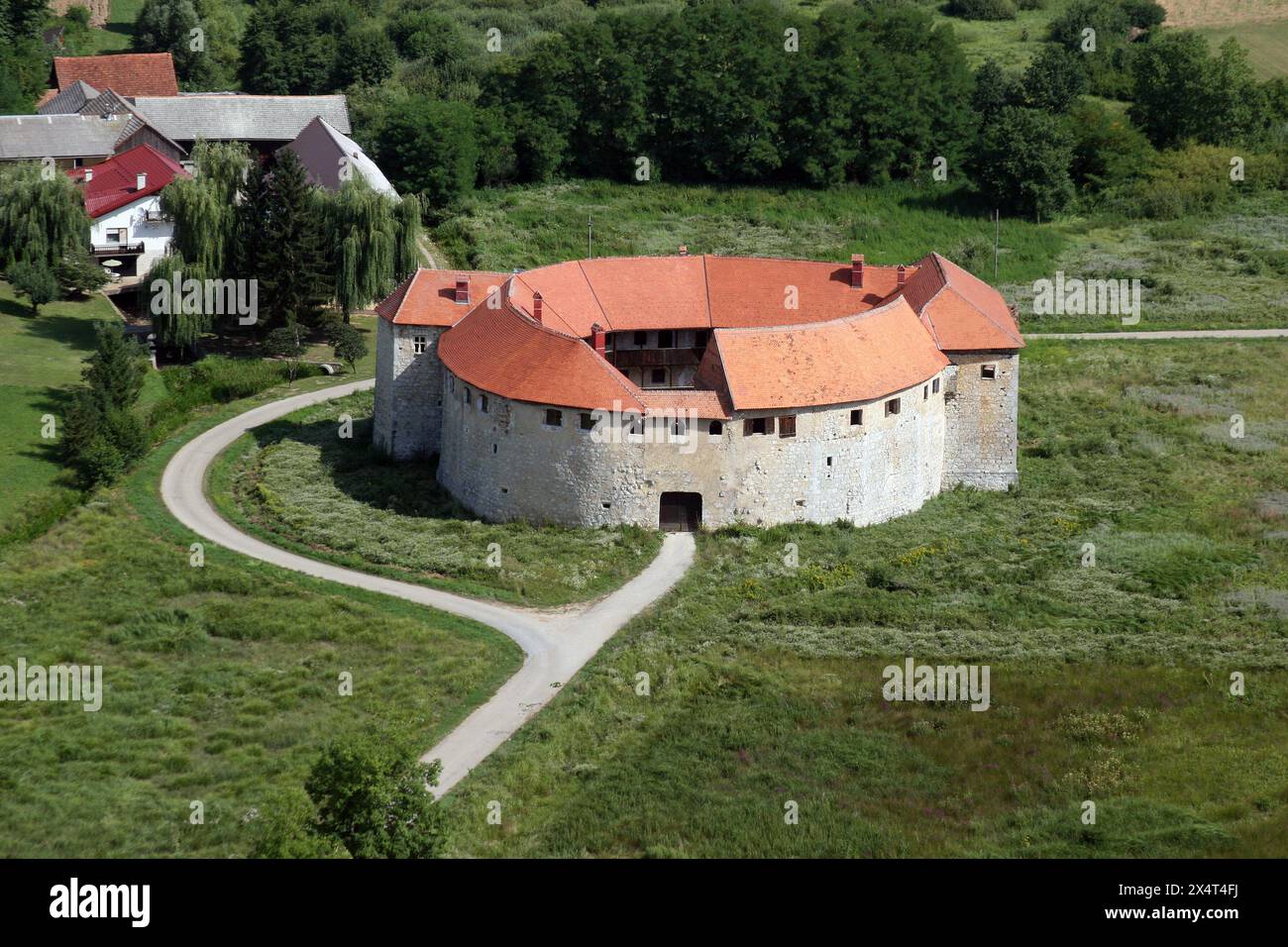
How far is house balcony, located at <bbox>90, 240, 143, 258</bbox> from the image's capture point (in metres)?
90.3

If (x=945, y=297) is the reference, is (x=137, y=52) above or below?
above

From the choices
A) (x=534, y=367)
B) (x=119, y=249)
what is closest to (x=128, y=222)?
(x=119, y=249)

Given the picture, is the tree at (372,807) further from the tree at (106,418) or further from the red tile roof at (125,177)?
the red tile roof at (125,177)

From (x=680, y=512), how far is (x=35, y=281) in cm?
4035

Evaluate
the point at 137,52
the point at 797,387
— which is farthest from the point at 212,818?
the point at 137,52

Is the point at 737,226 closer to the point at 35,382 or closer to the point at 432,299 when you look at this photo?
the point at 432,299

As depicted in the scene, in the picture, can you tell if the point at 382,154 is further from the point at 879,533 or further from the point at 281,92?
the point at 879,533

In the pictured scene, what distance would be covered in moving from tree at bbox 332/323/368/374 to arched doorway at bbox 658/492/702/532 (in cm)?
2724

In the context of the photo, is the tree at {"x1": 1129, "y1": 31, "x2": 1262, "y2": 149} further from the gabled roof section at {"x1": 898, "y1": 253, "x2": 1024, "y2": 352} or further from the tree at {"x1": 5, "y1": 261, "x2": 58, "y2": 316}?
the tree at {"x1": 5, "y1": 261, "x2": 58, "y2": 316}

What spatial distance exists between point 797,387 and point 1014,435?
38.4 ft

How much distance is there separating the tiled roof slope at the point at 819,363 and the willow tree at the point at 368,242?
2762 centimetres

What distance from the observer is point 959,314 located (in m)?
67.3

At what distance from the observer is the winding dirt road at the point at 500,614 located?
1785 inches

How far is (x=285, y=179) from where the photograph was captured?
268 ft
